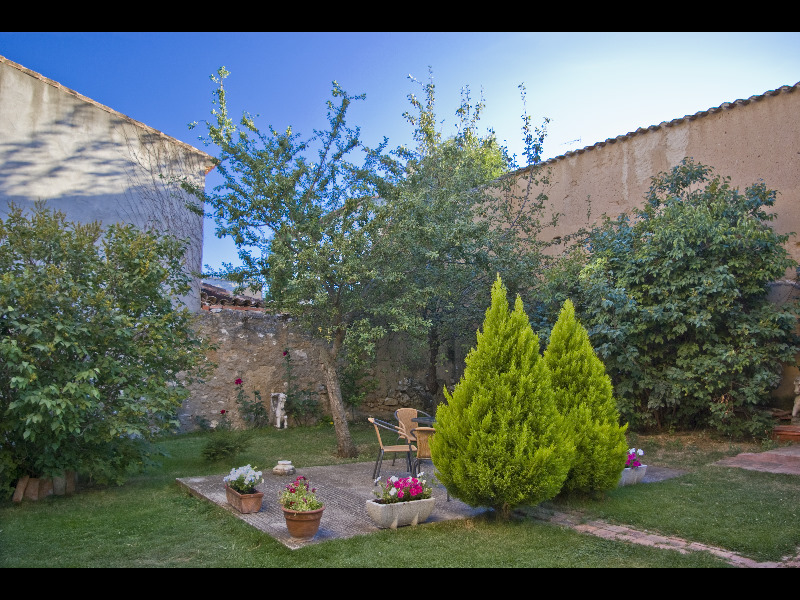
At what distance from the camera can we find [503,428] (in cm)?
466

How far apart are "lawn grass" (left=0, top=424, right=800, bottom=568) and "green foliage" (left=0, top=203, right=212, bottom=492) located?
48 cm

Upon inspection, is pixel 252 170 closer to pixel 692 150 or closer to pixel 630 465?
pixel 630 465

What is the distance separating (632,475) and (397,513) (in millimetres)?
3042

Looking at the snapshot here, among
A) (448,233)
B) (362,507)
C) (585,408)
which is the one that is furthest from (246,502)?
(448,233)

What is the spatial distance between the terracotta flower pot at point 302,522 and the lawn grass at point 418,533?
193 millimetres

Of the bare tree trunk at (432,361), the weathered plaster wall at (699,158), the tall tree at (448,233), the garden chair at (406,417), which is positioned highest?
the weathered plaster wall at (699,158)

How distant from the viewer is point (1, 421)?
5.59 metres

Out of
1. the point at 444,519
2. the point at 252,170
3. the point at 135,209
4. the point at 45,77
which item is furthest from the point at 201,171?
the point at 444,519

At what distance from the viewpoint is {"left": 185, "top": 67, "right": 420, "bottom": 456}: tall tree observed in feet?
25.3

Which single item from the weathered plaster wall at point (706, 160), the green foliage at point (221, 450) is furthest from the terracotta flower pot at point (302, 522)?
the weathered plaster wall at point (706, 160)

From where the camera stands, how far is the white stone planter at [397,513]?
479 centimetres

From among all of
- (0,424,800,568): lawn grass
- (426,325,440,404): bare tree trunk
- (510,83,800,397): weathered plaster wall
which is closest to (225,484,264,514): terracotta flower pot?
(0,424,800,568): lawn grass

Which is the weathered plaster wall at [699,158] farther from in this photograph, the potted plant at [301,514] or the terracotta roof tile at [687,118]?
the potted plant at [301,514]
